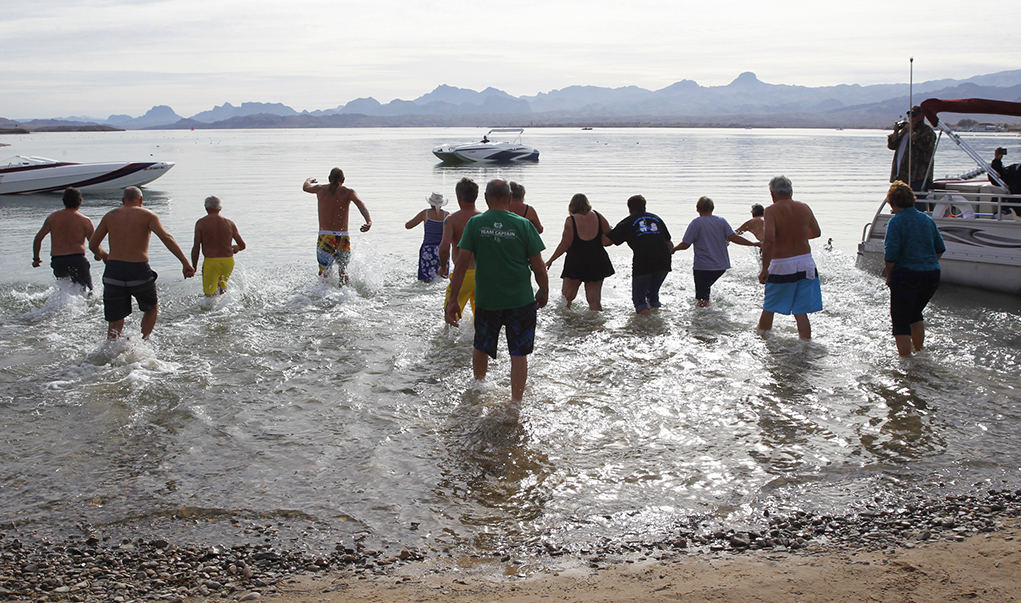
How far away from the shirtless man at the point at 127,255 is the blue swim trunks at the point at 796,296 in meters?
5.74

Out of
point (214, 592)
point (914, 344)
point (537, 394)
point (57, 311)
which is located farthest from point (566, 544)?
point (57, 311)

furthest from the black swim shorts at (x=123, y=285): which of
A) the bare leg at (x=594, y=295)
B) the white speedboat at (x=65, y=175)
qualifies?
the white speedboat at (x=65, y=175)

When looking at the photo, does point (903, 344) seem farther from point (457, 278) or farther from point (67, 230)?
point (67, 230)

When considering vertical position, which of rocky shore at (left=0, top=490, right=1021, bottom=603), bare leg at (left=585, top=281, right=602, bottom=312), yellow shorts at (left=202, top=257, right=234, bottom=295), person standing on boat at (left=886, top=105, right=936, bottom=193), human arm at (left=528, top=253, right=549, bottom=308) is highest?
person standing on boat at (left=886, top=105, right=936, bottom=193)

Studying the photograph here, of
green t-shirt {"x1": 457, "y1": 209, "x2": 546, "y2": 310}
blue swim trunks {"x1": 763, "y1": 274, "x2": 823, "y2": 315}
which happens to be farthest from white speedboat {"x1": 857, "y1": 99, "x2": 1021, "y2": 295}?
green t-shirt {"x1": 457, "y1": 209, "x2": 546, "y2": 310}

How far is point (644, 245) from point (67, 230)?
7090 millimetres

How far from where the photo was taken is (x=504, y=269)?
205 inches

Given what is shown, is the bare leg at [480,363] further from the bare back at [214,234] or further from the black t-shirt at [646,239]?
the bare back at [214,234]

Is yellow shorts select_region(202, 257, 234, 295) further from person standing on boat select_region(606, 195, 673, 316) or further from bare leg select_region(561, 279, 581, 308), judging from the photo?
person standing on boat select_region(606, 195, 673, 316)

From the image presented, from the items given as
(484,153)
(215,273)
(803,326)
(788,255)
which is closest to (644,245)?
(788,255)

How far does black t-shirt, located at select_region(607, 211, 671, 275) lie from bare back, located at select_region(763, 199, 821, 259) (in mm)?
1499

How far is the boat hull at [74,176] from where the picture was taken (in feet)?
81.5

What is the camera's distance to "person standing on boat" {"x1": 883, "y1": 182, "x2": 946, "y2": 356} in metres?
6.33

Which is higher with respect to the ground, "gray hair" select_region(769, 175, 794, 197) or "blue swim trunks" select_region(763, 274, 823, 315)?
"gray hair" select_region(769, 175, 794, 197)
